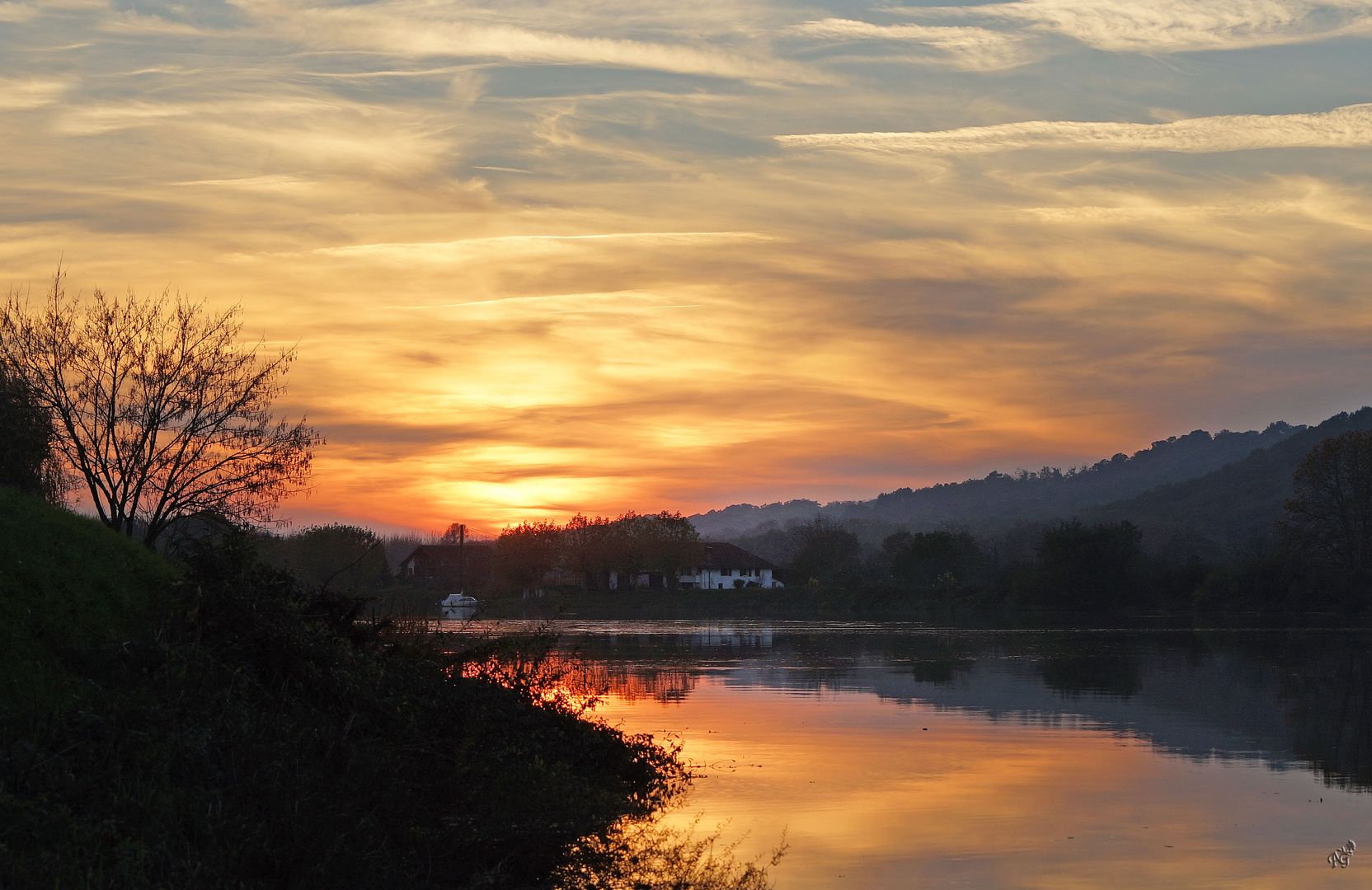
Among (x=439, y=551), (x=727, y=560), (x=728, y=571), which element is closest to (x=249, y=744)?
(x=728, y=571)

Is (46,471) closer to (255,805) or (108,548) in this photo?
(108,548)

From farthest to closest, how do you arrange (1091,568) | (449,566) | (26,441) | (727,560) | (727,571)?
(727,560), (449,566), (727,571), (1091,568), (26,441)

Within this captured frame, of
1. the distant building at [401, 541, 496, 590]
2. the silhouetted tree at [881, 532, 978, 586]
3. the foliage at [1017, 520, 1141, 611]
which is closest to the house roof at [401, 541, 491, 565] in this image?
the distant building at [401, 541, 496, 590]

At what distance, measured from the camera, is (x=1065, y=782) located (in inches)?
711

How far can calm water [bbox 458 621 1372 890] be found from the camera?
13.4 m

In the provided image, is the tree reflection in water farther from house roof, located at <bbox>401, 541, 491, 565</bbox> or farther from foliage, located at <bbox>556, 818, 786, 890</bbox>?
house roof, located at <bbox>401, 541, 491, 565</bbox>

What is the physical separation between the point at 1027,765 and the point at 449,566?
132737mm

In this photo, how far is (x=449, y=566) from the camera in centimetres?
14750

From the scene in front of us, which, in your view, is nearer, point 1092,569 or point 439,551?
point 1092,569

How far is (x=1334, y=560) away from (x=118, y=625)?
290ft

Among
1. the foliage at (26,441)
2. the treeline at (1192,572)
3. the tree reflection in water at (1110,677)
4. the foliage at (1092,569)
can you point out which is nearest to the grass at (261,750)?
the tree reflection in water at (1110,677)

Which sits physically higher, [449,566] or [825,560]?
[825,560]

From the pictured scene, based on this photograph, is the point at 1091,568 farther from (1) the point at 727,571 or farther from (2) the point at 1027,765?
(2) the point at 1027,765

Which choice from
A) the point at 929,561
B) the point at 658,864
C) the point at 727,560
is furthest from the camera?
the point at 727,560
